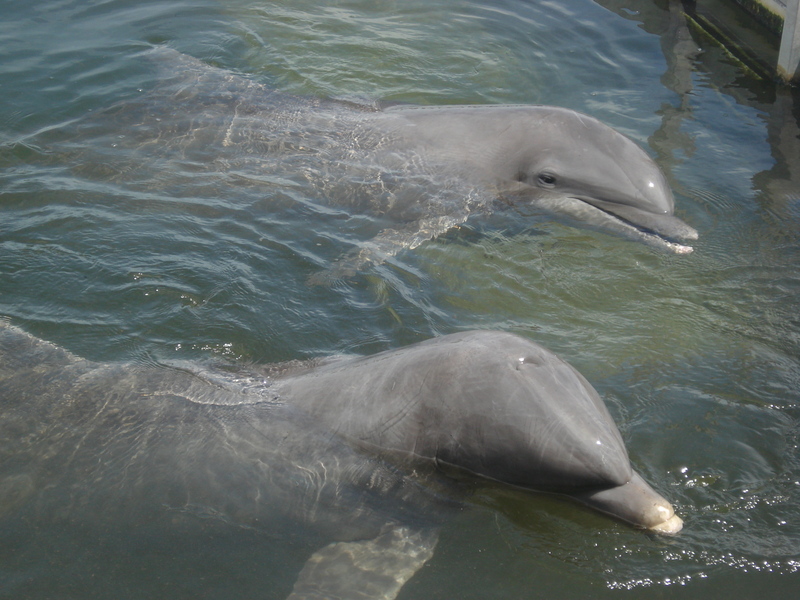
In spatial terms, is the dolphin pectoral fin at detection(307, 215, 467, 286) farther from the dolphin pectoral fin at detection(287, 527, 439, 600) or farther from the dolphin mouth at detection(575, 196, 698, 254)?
the dolphin pectoral fin at detection(287, 527, 439, 600)

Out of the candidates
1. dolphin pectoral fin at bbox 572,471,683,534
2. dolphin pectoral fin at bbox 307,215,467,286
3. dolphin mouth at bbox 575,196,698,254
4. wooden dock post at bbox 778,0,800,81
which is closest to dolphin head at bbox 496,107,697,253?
dolphin mouth at bbox 575,196,698,254

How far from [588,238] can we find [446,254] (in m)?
1.53

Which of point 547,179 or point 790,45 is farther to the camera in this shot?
point 790,45

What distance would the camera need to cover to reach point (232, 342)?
668 centimetres

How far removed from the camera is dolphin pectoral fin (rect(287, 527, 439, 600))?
15.1ft

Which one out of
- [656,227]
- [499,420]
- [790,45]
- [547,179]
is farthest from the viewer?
[790,45]

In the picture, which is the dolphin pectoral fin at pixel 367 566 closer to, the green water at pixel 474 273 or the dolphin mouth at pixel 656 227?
the green water at pixel 474 273

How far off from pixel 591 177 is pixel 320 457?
4.71 metres

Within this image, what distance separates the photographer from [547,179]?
866 cm

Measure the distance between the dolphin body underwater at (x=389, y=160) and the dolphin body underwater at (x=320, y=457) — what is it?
8.34 feet

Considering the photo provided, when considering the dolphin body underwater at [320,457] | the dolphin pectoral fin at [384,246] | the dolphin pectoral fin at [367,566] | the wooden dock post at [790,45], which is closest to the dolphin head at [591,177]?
the dolphin pectoral fin at [384,246]

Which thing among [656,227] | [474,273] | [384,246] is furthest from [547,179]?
[384,246]

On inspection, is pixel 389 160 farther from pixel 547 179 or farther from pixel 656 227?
pixel 656 227

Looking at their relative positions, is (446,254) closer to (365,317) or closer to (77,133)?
(365,317)
